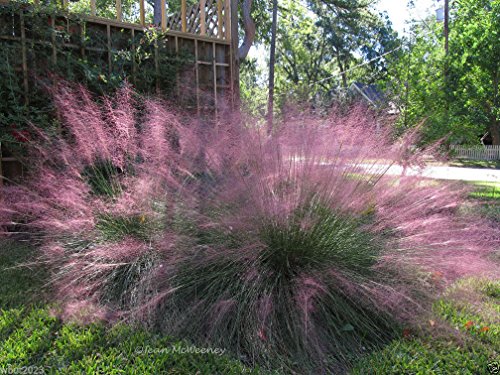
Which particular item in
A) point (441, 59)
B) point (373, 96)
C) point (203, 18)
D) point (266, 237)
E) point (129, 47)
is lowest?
point (266, 237)

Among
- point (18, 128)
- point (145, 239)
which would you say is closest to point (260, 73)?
point (18, 128)

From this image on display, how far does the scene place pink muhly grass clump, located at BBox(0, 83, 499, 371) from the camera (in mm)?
2387

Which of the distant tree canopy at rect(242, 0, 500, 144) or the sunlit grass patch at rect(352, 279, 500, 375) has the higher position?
the distant tree canopy at rect(242, 0, 500, 144)

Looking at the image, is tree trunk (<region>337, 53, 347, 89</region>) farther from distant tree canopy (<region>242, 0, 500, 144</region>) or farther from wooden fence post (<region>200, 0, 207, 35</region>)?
wooden fence post (<region>200, 0, 207, 35</region>)

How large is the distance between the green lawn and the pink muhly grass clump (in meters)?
0.14

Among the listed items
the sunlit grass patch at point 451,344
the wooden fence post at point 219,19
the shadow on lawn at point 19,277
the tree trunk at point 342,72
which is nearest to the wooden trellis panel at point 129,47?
the wooden fence post at point 219,19

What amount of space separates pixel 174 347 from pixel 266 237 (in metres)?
0.80

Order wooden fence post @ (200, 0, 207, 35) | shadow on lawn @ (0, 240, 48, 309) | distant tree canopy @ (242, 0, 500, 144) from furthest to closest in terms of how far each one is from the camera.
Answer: distant tree canopy @ (242, 0, 500, 144), wooden fence post @ (200, 0, 207, 35), shadow on lawn @ (0, 240, 48, 309)

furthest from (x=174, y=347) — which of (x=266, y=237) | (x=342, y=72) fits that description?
(x=342, y=72)

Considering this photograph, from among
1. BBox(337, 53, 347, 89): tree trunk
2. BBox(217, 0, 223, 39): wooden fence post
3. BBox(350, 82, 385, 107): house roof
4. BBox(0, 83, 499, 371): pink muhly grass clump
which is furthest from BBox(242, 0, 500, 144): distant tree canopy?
BBox(337, 53, 347, 89): tree trunk

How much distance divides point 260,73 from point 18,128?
25532mm

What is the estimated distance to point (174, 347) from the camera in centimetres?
226

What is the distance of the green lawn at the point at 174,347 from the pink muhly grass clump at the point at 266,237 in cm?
14

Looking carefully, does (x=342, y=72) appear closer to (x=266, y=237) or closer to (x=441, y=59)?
(x=441, y=59)
